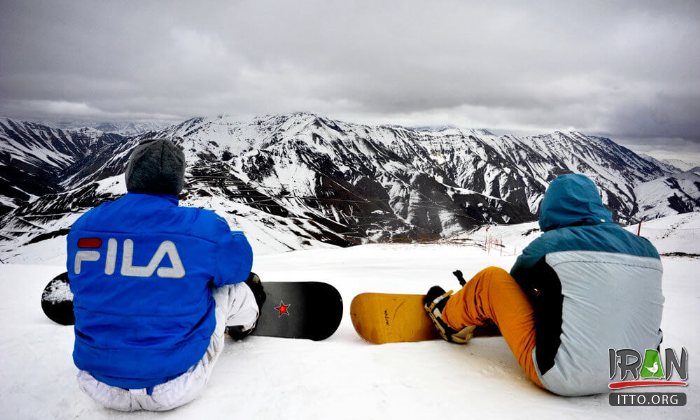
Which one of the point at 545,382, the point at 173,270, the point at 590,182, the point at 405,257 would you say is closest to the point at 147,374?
the point at 173,270

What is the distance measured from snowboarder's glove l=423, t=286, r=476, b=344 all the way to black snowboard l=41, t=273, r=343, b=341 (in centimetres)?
108

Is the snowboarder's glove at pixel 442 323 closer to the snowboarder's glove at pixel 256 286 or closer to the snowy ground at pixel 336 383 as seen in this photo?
the snowy ground at pixel 336 383

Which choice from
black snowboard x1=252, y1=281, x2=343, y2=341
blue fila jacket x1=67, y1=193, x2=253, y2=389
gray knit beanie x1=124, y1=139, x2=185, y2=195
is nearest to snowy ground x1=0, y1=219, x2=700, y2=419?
black snowboard x1=252, y1=281, x2=343, y2=341

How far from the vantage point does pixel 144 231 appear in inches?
87.0

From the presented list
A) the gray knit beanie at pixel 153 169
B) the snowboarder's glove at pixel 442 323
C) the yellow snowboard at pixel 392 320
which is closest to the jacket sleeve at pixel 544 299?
the snowboarder's glove at pixel 442 323

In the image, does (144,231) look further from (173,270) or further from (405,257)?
(405,257)

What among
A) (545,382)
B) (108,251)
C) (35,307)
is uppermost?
(108,251)

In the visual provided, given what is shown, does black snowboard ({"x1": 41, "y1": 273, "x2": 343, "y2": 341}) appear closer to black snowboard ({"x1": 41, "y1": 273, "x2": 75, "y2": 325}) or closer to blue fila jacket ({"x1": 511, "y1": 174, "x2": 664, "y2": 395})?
black snowboard ({"x1": 41, "y1": 273, "x2": 75, "y2": 325})

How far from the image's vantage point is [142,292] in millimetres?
2172

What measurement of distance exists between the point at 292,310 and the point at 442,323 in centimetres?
173

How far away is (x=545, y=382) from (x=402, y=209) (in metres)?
188

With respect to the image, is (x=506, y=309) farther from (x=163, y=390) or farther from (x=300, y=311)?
(x=163, y=390)

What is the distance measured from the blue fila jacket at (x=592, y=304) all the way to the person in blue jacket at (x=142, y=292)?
2.36 m

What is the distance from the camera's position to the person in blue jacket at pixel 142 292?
7.13ft
